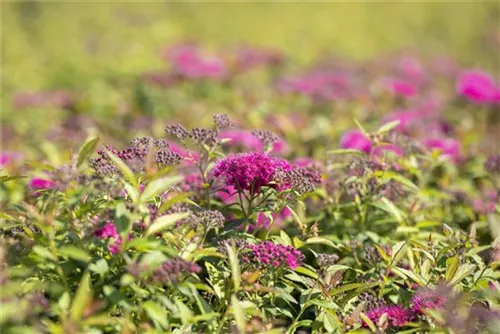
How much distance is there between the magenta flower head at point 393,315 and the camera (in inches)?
74.0

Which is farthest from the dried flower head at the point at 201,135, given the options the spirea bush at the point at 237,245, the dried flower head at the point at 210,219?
the dried flower head at the point at 210,219

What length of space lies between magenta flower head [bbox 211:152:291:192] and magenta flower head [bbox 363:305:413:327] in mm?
459

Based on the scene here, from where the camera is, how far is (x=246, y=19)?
892 centimetres

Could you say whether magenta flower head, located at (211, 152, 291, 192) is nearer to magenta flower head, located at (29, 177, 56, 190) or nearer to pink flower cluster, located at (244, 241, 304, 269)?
pink flower cluster, located at (244, 241, 304, 269)

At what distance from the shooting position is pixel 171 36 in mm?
7523

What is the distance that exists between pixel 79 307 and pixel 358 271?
1037 mm

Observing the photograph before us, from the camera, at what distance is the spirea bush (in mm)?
1652

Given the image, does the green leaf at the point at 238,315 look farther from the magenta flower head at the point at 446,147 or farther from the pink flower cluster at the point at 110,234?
the magenta flower head at the point at 446,147

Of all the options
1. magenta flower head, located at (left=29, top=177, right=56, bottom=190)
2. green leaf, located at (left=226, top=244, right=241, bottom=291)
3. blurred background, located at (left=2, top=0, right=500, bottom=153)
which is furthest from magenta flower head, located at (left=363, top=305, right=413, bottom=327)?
blurred background, located at (left=2, top=0, right=500, bottom=153)

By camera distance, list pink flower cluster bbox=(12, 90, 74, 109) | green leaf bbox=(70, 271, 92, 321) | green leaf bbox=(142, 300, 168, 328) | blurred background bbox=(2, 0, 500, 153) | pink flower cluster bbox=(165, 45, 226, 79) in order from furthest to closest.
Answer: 1. blurred background bbox=(2, 0, 500, 153)
2. pink flower cluster bbox=(165, 45, 226, 79)
3. pink flower cluster bbox=(12, 90, 74, 109)
4. green leaf bbox=(142, 300, 168, 328)
5. green leaf bbox=(70, 271, 92, 321)

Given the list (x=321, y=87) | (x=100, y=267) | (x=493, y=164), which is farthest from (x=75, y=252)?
(x=321, y=87)

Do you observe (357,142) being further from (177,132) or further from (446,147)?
(177,132)

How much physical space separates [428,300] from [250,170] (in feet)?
1.93

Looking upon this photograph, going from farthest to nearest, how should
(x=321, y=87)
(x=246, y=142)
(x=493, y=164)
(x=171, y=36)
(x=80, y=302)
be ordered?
(x=171, y=36), (x=321, y=87), (x=246, y=142), (x=493, y=164), (x=80, y=302)
